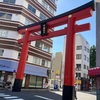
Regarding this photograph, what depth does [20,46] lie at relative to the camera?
20.4 metres

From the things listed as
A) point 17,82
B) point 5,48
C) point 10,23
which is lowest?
point 17,82

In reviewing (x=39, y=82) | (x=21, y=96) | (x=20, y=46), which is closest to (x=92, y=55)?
(x=39, y=82)

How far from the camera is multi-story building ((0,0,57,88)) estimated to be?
19.1 metres

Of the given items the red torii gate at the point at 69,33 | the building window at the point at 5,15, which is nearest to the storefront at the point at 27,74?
the red torii gate at the point at 69,33

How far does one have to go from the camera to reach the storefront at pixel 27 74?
18500 mm

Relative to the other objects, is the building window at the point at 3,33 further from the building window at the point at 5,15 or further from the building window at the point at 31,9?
the building window at the point at 31,9

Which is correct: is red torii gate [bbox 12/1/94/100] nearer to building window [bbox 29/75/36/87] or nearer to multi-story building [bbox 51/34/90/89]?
building window [bbox 29/75/36/87]

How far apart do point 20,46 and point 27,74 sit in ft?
13.3

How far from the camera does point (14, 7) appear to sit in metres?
21.3

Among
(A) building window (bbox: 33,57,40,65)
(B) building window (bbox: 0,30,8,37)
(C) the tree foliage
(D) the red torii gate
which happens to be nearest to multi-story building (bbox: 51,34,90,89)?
(C) the tree foliage

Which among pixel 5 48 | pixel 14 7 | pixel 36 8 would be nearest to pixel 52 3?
pixel 36 8

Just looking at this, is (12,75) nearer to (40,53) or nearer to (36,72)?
(36,72)

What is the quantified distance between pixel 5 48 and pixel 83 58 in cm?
2677

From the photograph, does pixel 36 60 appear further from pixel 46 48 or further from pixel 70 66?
pixel 70 66
